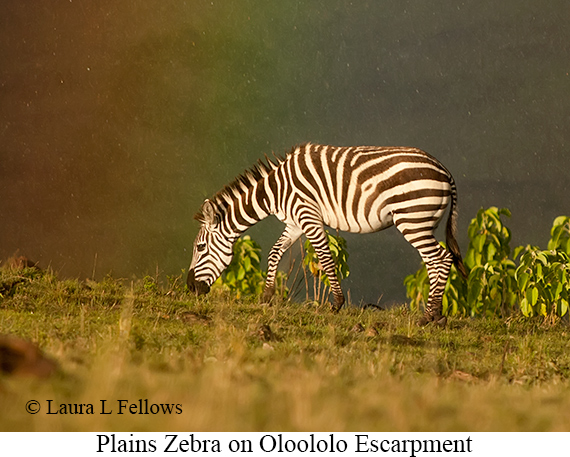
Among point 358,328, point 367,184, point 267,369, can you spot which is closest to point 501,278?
point 367,184

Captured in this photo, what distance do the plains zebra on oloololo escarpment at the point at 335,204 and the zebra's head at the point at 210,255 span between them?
17 mm

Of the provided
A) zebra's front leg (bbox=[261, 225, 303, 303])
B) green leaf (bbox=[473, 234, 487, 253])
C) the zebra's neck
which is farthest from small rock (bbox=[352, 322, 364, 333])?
green leaf (bbox=[473, 234, 487, 253])

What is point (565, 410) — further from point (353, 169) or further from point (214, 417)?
point (353, 169)

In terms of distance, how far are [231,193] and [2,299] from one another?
172 inches

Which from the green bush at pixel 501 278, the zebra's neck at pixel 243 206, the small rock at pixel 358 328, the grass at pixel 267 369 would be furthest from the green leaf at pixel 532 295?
the zebra's neck at pixel 243 206

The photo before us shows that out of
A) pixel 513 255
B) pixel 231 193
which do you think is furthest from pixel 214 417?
pixel 513 255

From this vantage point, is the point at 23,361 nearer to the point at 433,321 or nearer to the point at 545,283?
the point at 433,321

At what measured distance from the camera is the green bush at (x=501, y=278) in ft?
32.7

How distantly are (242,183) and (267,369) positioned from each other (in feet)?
23.1

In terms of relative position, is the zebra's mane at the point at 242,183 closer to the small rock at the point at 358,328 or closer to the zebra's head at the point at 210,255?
the zebra's head at the point at 210,255

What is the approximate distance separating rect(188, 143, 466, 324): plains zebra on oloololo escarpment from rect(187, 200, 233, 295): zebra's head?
0.02 meters

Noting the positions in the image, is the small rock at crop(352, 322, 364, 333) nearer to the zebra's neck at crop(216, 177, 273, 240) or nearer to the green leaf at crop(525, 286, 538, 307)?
the zebra's neck at crop(216, 177, 273, 240)

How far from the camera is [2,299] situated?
7.57 metres

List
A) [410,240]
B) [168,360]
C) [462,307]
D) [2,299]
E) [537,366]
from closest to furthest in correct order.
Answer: [168,360] < [537,366] < [2,299] < [410,240] < [462,307]
